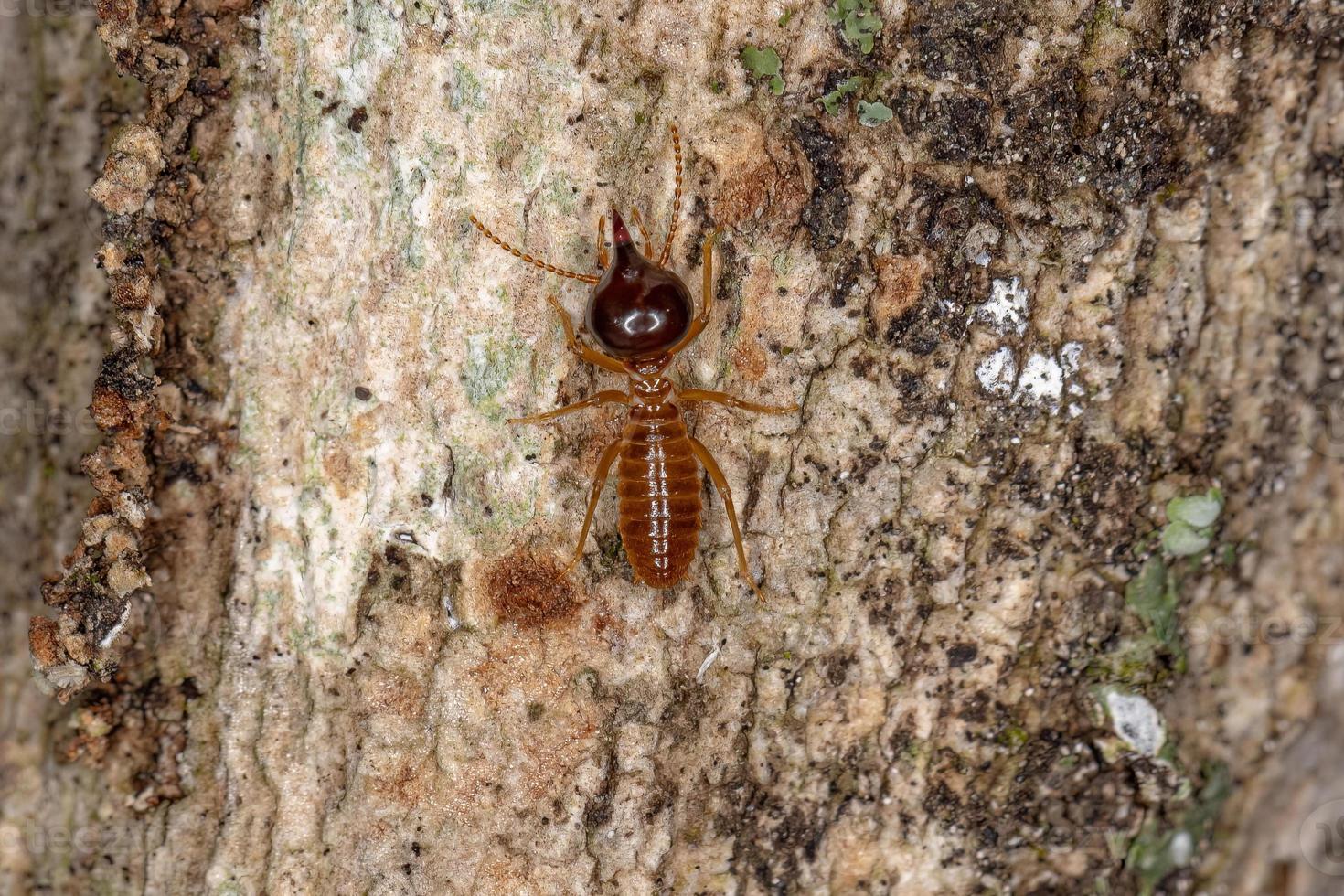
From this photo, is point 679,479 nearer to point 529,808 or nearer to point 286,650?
point 529,808

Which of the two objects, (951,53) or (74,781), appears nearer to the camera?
(951,53)

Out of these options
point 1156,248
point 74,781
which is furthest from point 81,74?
point 1156,248

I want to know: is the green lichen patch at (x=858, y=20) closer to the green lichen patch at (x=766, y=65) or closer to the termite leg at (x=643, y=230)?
the green lichen patch at (x=766, y=65)

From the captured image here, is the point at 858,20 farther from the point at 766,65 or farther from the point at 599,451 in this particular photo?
the point at 599,451
